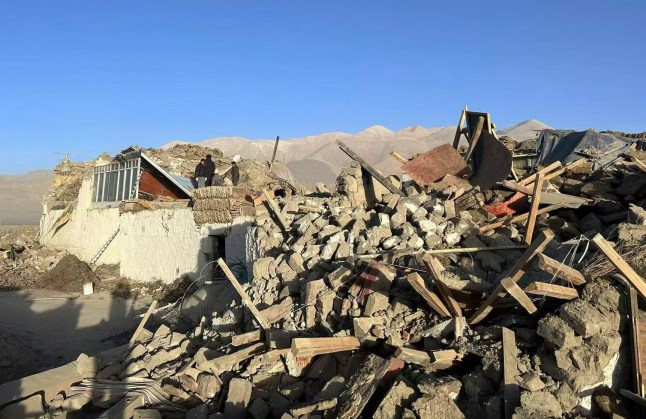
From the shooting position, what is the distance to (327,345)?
5.49m

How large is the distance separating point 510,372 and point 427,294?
44.9 inches

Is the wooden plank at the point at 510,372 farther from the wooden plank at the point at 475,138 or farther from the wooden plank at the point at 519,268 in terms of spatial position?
the wooden plank at the point at 475,138

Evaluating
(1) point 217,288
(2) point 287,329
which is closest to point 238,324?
(2) point 287,329

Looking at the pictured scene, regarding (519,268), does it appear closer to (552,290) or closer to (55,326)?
(552,290)

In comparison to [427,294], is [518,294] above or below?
above

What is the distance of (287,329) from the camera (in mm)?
6438

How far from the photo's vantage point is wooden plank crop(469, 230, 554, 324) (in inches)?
180

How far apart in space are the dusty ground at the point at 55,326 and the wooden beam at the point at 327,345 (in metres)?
5.25

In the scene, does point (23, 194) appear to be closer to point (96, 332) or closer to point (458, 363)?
point (96, 332)

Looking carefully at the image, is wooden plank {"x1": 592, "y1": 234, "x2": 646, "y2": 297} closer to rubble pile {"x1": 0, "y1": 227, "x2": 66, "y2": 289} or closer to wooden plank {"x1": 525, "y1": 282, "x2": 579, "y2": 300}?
wooden plank {"x1": 525, "y1": 282, "x2": 579, "y2": 300}

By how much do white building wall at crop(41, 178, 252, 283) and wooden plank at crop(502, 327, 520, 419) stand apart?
680 centimetres

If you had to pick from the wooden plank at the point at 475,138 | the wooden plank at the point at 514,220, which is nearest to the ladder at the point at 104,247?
the wooden plank at the point at 475,138

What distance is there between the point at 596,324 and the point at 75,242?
812 inches

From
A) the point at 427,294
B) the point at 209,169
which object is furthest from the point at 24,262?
the point at 427,294
